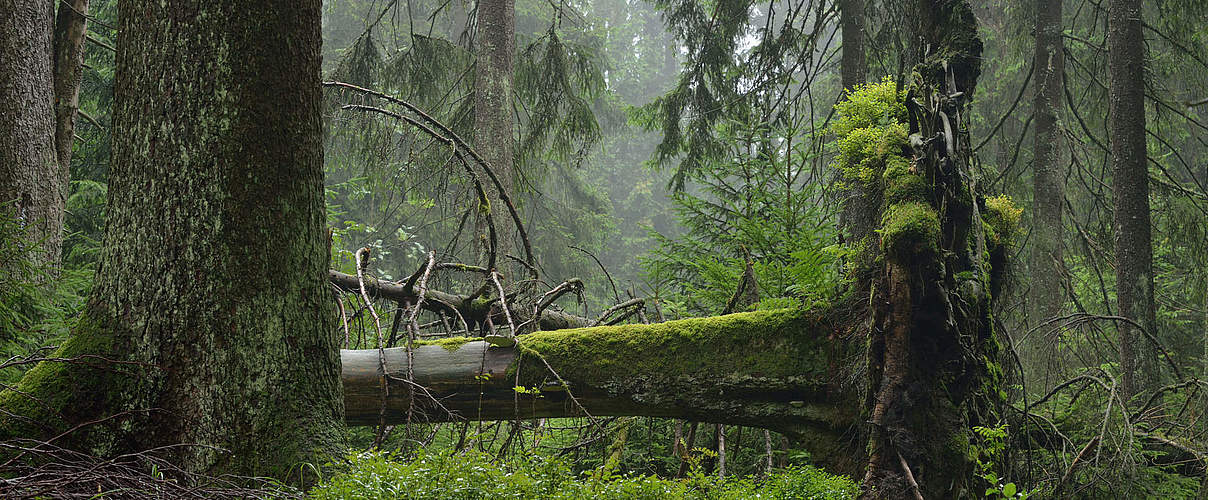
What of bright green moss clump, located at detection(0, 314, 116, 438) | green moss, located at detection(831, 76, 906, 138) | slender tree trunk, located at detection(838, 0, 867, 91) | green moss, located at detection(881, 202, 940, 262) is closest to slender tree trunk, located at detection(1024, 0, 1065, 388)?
slender tree trunk, located at detection(838, 0, 867, 91)

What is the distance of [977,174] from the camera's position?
3.89 meters

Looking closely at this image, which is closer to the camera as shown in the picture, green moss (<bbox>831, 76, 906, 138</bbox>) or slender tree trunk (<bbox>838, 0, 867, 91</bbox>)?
green moss (<bbox>831, 76, 906, 138</bbox>)

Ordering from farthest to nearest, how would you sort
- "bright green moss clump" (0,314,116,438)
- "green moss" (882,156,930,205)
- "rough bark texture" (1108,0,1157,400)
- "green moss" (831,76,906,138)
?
"rough bark texture" (1108,0,1157,400) < "green moss" (831,76,906,138) < "green moss" (882,156,930,205) < "bright green moss clump" (0,314,116,438)

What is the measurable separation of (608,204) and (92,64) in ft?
65.2

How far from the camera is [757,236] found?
18.0 ft

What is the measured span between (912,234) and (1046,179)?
7.49 metres

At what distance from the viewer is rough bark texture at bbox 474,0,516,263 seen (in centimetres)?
887

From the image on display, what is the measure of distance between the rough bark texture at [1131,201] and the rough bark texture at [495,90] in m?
6.28

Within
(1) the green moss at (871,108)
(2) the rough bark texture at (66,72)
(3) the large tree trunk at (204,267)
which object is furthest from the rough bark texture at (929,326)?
(2) the rough bark texture at (66,72)

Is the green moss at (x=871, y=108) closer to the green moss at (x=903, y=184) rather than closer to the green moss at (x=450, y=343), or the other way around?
the green moss at (x=903, y=184)

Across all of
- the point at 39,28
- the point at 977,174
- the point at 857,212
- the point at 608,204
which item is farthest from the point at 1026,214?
the point at 608,204

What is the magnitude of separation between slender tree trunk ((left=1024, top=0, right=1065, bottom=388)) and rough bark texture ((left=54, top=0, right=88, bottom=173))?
33.5ft

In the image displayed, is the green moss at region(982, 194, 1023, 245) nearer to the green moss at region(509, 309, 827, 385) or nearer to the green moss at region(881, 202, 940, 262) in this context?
the green moss at region(881, 202, 940, 262)

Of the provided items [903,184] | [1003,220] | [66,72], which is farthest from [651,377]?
[66,72]
